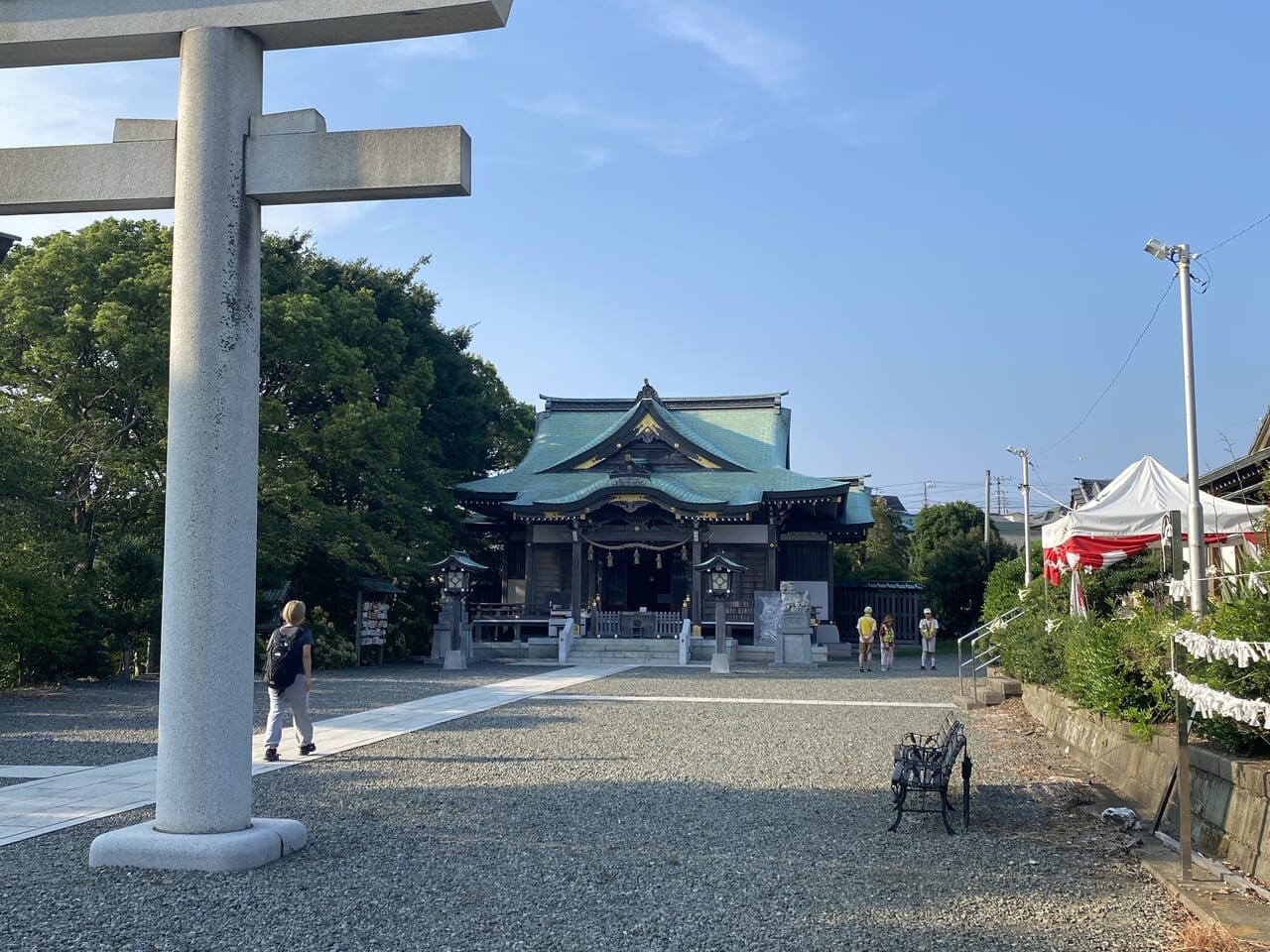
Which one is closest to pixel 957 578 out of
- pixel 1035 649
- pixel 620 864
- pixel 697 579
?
pixel 697 579

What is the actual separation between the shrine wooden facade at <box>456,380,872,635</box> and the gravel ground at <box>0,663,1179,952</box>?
1731cm

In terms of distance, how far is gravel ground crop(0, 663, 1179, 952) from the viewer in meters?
4.89

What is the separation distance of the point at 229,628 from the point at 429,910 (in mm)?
1991

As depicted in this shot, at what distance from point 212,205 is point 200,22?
114cm

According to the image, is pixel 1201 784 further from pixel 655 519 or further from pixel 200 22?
pixel 655 519

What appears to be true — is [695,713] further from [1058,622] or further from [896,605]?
[896,605]

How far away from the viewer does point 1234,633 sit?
6.34m

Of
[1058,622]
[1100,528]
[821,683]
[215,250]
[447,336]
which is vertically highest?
[447,336]

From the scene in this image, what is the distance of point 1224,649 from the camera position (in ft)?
19.3

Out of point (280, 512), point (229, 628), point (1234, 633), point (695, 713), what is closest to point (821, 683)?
point (695, 713)

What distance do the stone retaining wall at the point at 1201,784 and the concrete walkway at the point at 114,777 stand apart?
6665 mm

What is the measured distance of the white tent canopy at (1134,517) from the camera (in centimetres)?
1454

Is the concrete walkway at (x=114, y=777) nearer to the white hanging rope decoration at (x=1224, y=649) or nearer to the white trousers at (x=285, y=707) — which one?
the white trousers at (x=285, y=707)

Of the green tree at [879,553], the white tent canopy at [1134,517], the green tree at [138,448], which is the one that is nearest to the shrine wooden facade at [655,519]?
the green tree at [138,448]
